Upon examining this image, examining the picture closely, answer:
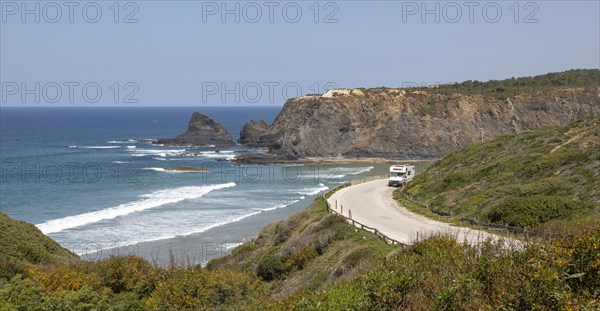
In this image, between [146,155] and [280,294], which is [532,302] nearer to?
[280,294]

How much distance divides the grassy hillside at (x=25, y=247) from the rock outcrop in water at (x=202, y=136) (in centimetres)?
9133

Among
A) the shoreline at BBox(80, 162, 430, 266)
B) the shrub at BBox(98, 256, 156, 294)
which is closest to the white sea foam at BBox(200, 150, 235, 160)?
the shoreline at BBox(80, 162, 430, 266)

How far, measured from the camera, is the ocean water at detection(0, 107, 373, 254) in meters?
41.0

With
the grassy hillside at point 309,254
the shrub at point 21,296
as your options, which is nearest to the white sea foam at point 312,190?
the grassy hillside at point 309,254

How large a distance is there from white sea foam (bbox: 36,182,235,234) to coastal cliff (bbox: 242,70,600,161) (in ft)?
115

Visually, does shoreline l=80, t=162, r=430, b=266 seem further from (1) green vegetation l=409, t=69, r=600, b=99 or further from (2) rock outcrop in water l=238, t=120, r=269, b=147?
(2) rock outcrop in water l=238, t=120, r=269, b=147

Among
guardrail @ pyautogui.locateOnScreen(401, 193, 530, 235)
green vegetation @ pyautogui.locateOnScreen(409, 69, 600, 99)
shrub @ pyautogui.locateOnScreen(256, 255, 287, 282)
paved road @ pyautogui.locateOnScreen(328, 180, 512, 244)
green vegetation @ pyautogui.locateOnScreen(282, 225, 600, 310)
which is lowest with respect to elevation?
shrub @ pyautogui.locateOnScreen(256, 255, 287, 282)

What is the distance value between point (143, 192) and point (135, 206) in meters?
8.76

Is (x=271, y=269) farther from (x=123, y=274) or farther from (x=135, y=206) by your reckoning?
(x=135, y=206)

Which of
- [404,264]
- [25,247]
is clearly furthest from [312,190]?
[404,264]

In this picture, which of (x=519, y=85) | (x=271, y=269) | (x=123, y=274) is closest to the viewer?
(x=123, y=274)

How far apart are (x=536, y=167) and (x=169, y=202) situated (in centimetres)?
3157

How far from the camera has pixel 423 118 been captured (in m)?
97.6

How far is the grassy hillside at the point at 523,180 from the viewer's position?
913 inches
